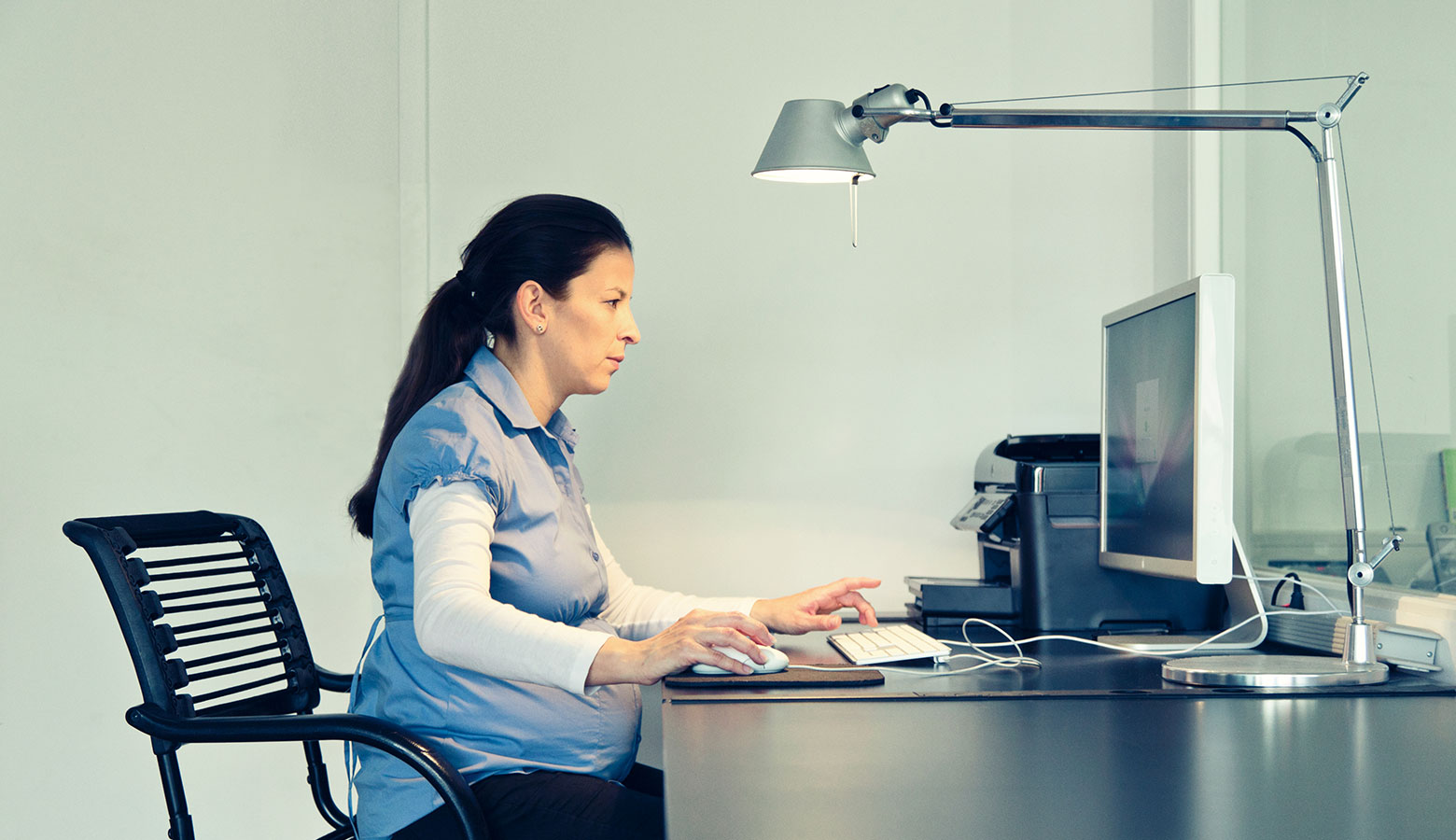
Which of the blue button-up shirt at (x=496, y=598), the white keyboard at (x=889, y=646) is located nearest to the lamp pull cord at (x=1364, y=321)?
the white keyboard at (x=889, y=646)

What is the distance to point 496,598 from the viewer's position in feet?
4.79

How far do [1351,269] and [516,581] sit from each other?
1.42m

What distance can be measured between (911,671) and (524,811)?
21.3 inches

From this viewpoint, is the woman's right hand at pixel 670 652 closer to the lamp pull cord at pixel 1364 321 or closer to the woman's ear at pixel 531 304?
the woman's ear at pixel 531 304

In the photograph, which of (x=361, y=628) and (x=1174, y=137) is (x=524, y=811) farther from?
(x=1174, y=137)

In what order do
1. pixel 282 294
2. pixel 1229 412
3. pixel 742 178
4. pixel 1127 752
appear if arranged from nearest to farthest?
pixel 1127 752 → pixel 1229 412 → pixel 282 294 → pixel 742 178

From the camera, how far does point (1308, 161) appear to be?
2.07 meters

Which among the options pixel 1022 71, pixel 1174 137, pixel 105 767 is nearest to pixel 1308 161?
pixel 1174 137

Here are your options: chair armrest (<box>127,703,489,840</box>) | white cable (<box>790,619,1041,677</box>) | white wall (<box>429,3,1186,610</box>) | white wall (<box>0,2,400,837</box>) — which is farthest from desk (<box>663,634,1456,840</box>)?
white wall (<box>0,2,400,837</box>)

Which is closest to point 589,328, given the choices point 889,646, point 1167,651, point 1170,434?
point 889,646

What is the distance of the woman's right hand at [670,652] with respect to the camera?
4.01 ft

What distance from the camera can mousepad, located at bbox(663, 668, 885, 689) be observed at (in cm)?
138

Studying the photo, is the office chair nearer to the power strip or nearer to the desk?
the desk

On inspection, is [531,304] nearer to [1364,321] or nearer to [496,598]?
[496,598]
